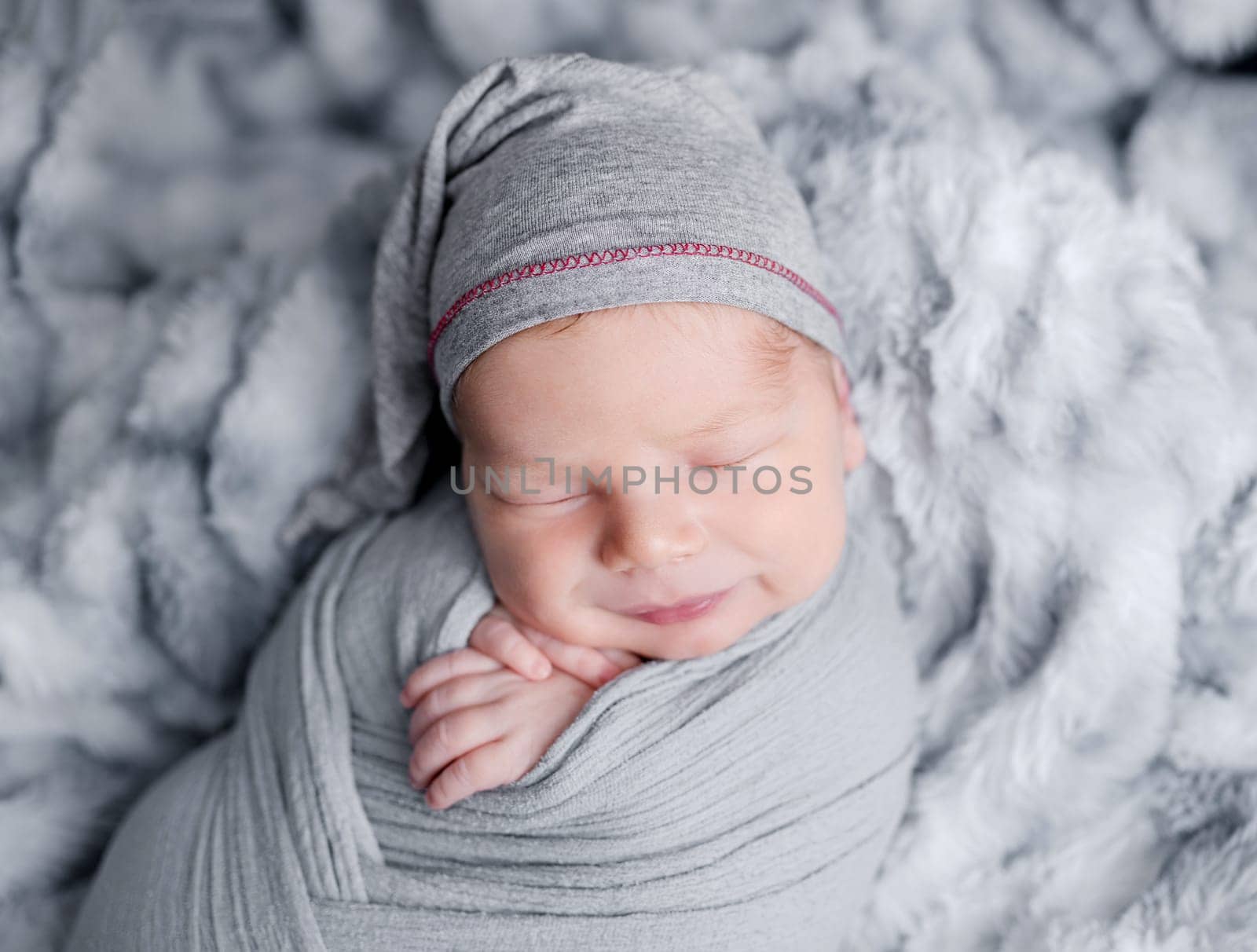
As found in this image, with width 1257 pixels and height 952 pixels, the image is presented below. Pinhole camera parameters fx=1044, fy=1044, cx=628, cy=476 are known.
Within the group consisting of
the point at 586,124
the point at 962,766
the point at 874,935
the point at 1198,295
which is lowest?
the point at 874,935

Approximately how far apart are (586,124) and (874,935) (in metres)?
0.95

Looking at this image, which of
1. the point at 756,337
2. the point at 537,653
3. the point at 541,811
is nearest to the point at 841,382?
the point at 756,337

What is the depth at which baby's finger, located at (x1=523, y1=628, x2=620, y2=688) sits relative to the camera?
43.0 inches

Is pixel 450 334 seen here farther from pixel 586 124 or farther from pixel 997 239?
pixel 997 239

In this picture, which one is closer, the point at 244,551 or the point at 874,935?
the point at 874,935

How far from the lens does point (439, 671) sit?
3.48 ft

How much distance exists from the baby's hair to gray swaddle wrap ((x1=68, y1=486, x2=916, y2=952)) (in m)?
0.26

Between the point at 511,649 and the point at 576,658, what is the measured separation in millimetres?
69

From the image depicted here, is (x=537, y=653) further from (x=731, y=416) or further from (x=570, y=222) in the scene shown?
(x=570, y=222)

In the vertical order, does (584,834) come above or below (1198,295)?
below

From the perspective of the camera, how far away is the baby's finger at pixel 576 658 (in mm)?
1092

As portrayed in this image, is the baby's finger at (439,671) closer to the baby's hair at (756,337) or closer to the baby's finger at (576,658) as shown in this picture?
the baby's finger at (576,658)

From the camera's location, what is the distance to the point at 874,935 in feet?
3.92

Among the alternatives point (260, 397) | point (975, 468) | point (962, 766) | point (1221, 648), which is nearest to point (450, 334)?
point (260, 397)
